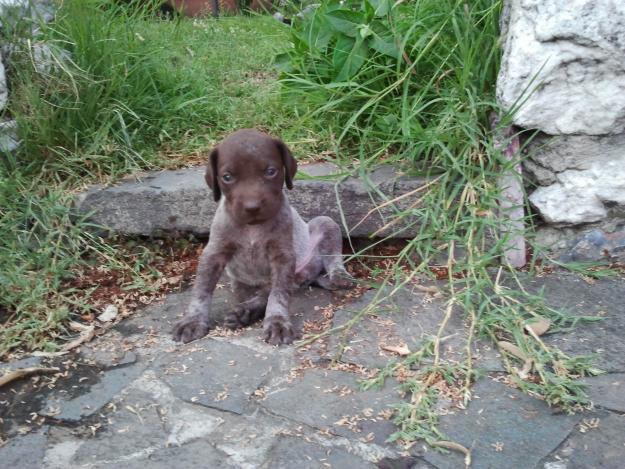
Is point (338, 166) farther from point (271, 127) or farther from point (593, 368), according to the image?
point (593, 368)

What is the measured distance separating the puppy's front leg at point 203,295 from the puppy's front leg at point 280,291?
243mm

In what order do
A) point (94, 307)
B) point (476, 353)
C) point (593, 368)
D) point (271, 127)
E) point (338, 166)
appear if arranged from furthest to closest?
point (271, 127) → point (338, 166) → point (94, 307) → point (476, 353) → point (593, 368)

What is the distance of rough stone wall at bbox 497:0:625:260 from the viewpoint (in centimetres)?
347

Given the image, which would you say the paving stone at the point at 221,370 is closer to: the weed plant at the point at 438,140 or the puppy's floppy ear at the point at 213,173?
the weed plant at the point at 438,140

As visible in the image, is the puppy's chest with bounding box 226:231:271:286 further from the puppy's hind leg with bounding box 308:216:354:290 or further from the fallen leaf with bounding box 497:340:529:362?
the fallen leaf with bounding box 497:340:529:362

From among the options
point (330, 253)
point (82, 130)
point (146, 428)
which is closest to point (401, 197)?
point (330, 253)

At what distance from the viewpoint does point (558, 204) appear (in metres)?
3.77

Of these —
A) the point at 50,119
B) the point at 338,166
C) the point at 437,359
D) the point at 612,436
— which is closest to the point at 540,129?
the point at 338,166

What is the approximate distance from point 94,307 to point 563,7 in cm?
292

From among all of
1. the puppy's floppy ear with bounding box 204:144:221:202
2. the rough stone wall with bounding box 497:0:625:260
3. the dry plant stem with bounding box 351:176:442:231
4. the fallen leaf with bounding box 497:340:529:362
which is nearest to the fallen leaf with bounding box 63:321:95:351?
the puppy's floppy ear with bounding box 204:144:221:202

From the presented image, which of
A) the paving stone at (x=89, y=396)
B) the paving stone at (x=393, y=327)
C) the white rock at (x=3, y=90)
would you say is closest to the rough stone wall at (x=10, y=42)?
the white rock at (x=3, y=90)

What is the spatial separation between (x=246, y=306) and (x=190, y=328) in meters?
0.35

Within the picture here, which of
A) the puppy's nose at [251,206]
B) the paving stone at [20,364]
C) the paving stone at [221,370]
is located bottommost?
the paving stone at [20,364]

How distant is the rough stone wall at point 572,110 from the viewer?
3469mm
